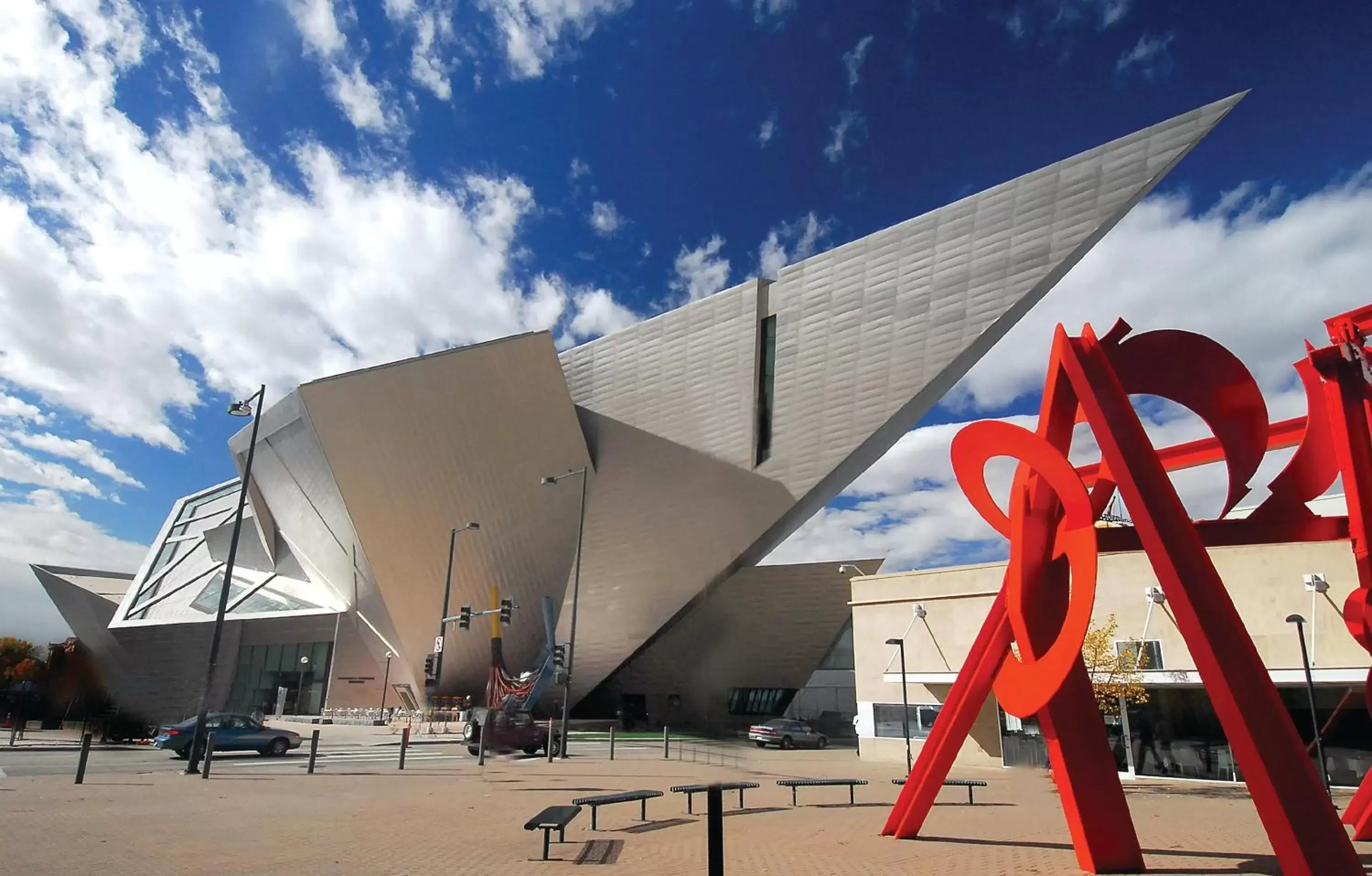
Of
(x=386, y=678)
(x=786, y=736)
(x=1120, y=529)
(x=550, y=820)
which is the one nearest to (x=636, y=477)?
(x=786, y=736)

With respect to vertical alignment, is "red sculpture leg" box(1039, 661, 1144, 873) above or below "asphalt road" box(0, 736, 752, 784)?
above

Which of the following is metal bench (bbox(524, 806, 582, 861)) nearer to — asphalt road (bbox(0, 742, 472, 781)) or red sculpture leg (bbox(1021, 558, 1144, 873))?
red sculpture leg (bbox(1021, 558, 1144, 873))

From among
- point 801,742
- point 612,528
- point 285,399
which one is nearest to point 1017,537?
point 801,742

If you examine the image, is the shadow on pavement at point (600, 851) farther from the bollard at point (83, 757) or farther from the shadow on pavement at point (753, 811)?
the bollard at point (83, 757)

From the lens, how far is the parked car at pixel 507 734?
23.0m

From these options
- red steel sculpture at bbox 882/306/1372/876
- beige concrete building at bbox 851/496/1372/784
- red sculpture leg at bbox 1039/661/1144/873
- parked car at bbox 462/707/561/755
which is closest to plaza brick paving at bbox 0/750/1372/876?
red sculpture leg at bbox 1039/661/1144/873

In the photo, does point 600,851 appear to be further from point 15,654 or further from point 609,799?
point 15,654

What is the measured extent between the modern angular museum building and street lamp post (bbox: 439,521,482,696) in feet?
1.15

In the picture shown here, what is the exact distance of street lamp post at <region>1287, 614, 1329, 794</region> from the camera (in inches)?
596

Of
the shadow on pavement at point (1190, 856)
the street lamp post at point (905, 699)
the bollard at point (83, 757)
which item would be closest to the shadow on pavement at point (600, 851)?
the shadow on pavement at point (1190, 856)

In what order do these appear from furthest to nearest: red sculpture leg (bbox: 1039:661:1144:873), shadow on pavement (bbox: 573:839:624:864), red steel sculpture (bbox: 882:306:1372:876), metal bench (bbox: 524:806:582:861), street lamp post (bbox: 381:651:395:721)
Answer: street lamp post (bbox: 381:651:395:721) < shadow on pavement (bbox: 573:839:624:864) < metal bench (bbox: 524:806:582:861) < red sculpture leg (bbox: 1039:661:1144:873) < red steel sculpture (bbox: 882:306:1372:876)

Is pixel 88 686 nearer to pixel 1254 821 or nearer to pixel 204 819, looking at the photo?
pixel 204 819

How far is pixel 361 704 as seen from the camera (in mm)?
44812

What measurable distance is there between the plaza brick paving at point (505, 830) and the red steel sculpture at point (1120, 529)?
95cm
